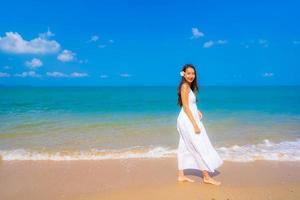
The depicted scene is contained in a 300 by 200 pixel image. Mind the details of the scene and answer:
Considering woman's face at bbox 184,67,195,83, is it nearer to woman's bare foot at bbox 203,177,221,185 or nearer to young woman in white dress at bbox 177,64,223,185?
young woman in white dress at bbox 177,64,223,185

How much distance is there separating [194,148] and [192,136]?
0.24 m

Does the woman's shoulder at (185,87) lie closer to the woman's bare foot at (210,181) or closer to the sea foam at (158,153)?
the woman's bare foot at (210,181)

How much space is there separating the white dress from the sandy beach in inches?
15.2

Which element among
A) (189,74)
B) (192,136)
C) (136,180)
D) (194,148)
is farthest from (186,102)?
(136,180)

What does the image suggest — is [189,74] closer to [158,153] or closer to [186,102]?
[186,102]

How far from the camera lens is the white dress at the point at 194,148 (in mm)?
5474

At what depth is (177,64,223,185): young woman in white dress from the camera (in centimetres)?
547

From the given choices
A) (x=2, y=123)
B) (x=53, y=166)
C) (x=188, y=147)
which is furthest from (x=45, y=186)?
(x=2, y=123)

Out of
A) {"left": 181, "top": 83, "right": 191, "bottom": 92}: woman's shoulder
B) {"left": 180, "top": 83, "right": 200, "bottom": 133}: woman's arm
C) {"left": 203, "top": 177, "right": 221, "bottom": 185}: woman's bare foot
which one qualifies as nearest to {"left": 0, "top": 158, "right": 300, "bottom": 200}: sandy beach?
{"left": 203, "top": 177, "right": 221, "bottom": 185}: woman's bare foot

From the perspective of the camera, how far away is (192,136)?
216 inches

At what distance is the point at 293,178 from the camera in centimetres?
604

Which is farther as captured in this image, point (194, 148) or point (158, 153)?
point (158, 153)

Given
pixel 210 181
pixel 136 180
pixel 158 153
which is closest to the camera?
pixel 210 181

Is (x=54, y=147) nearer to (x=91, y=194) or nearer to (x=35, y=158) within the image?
(x=35, y=158)
